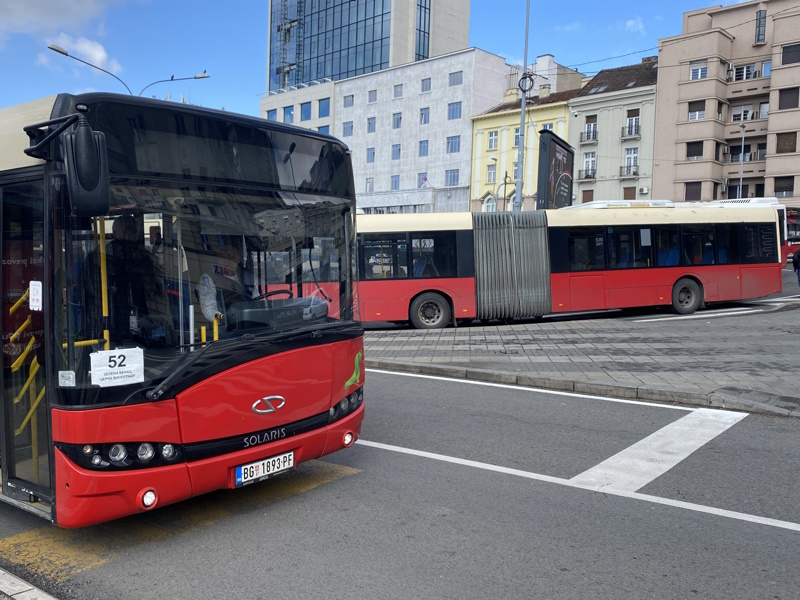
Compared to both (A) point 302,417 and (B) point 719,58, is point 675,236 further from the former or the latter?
(B) point 719,58

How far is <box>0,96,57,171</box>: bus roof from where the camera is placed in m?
4.36

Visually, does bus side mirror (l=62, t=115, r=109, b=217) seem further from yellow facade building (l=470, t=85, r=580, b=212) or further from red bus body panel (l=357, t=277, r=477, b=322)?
yellow facade building (l=470, t=85, r=580, b=212)

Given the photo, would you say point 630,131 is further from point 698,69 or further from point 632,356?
point 632,356

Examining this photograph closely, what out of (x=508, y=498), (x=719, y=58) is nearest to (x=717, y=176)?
(x=719, y=58)

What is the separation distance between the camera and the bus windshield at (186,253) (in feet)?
13.4

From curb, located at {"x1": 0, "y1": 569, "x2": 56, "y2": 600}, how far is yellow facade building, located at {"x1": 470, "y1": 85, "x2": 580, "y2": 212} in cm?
5280

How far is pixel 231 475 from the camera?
183 inches

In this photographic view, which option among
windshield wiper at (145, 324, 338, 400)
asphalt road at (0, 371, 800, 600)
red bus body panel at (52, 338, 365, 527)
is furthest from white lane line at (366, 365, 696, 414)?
windshield wiper at (145, 324, 338, 400)

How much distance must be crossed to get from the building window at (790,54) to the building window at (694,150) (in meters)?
8.03

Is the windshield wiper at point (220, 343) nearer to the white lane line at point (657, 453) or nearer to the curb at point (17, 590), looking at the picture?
the curb at point (17, 590)

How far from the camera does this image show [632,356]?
11.9 meters

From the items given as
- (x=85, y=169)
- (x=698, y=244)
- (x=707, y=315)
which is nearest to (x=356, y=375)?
(x=85, y=169)

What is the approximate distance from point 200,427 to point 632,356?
913cm

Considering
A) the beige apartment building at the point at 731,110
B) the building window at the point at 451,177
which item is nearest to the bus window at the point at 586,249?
the beige apartment building at the point at 731,110
